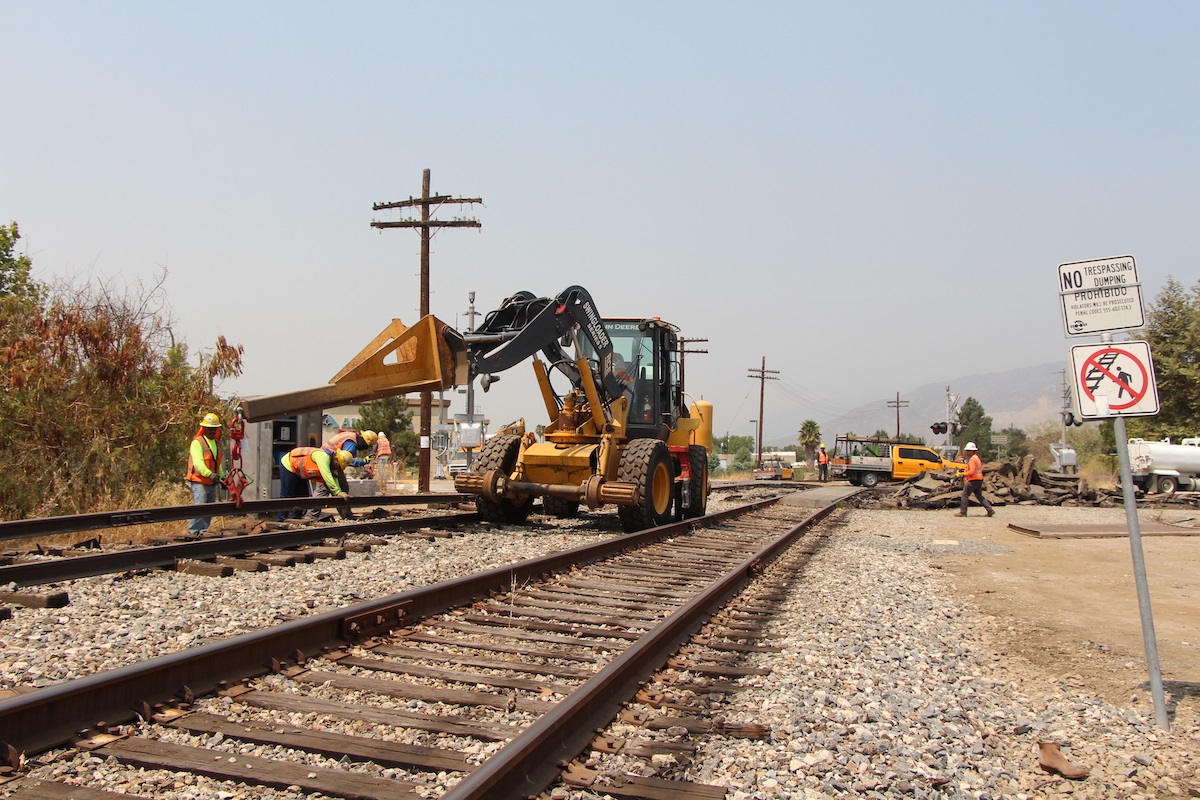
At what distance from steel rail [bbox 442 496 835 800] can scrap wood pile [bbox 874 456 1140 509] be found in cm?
1993

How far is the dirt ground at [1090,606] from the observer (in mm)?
5766

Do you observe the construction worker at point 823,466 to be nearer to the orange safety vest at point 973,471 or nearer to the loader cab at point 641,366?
the orange safety vest at point 973,471

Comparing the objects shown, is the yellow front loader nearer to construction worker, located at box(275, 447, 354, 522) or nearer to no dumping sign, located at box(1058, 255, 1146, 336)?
construction worker, located at box(275, 447, 354, 522)

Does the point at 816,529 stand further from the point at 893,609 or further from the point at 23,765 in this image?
the point at 23,765

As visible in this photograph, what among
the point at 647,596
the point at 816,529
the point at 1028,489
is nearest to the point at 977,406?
the point at 1028,489

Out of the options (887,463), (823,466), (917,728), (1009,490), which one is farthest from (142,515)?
(823,466)

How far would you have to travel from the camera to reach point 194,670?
4141 mm

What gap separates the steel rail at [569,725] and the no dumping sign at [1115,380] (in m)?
2.84

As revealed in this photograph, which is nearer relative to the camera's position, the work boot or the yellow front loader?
the work boot

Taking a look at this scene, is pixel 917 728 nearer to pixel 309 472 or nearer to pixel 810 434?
pixel 309 472

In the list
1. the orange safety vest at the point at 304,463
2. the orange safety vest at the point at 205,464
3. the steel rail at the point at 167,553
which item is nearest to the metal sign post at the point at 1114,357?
the steel rail at the point at 167,553

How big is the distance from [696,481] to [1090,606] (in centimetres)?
664

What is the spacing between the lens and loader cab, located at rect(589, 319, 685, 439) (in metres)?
13.2

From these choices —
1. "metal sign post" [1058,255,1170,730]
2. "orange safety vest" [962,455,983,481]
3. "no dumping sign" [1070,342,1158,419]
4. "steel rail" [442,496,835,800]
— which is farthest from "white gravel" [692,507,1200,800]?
"orange safety vest" [962,455,983,481]
